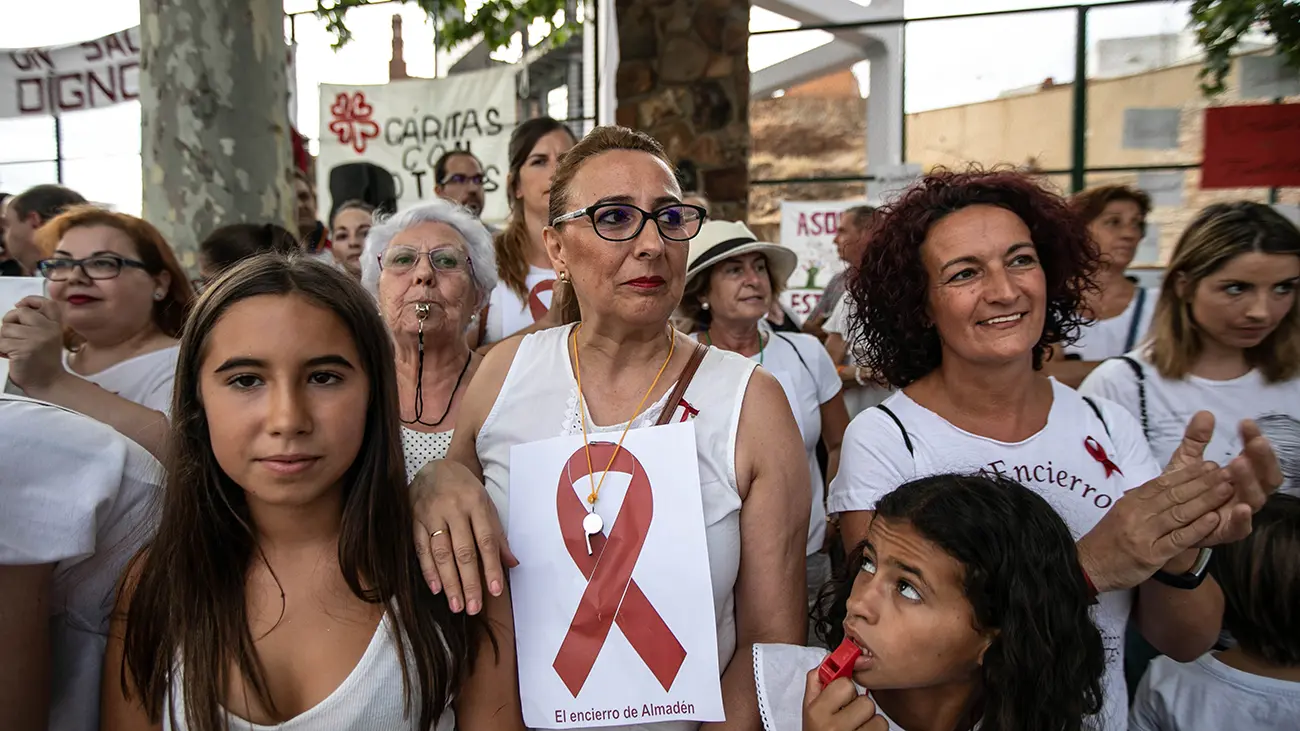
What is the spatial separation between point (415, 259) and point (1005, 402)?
172 centimetres

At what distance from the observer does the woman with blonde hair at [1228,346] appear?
8.75 feet

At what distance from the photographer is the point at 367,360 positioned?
1751 millimetres

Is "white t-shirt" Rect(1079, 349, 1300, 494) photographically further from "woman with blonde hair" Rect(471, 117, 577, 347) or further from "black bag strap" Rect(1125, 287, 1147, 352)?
"woman with blonde hair" Rect(471, 117, 577, 347)

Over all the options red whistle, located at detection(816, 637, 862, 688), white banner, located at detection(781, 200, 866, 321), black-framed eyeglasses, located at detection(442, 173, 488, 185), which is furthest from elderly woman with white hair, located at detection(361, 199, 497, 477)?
white banner, located at detection(781, 200, 866, 321)

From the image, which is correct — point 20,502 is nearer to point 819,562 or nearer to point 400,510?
point 400,510

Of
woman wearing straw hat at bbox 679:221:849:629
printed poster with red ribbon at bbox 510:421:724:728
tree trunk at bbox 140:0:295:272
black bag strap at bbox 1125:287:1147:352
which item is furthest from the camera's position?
tree trunk at bbox 140:0:295:272

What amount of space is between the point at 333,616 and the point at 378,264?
1590mm

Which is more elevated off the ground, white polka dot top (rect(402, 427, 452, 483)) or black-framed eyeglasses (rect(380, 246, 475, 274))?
black-framed eyeglasses (rect(380, 246, 475, 274))

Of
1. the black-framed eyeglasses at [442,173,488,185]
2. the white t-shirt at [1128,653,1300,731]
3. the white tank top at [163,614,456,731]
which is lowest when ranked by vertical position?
the white t-shirt at [1128,653,1300,731]

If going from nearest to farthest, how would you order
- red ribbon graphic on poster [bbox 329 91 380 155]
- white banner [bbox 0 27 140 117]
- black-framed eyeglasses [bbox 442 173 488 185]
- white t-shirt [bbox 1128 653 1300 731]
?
white t-shirt [bbox 1128 653 1300 731]
black-framed eyeglasses [bbox 442 173 488 185]
red ribbon graphic on poster [bbox 329 91 380 155]
white banner [bbox 0 27 140 117]

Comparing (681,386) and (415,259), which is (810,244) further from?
(681,386)

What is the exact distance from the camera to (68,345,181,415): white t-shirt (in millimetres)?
2842

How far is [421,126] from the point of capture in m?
7.48

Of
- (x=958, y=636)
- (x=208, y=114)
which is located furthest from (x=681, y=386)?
(x=208, y=114)
